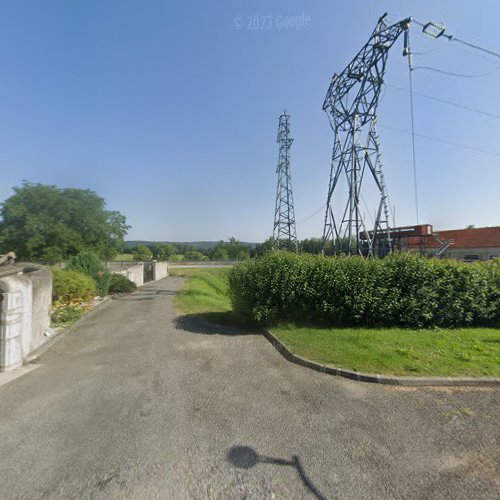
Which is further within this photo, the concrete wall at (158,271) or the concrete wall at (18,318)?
the concrete wall at (158,271)

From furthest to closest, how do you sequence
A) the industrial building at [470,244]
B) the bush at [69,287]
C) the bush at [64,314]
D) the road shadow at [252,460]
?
the industrial building at [470,244], the bush at [69,287], the bush at [64,314], the road shadow at [252,460]

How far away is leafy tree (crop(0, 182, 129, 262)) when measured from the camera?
18.1 m

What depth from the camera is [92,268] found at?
44.4ft

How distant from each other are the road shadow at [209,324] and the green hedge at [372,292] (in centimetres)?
75

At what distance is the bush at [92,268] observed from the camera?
43.2 feet

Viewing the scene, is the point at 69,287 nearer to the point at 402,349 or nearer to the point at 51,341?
the point at 51,341

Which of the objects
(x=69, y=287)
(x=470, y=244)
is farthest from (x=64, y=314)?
(x=470, y=244)

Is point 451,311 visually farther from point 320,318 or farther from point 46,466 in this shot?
point 46,466

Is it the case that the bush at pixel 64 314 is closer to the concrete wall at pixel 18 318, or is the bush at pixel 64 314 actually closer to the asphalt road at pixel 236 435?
the concrete wall at pixel 18 318

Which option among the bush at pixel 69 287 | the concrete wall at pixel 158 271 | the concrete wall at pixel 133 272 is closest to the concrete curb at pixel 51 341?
the bush at pixel 69 287

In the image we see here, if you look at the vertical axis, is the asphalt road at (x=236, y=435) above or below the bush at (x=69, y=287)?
below

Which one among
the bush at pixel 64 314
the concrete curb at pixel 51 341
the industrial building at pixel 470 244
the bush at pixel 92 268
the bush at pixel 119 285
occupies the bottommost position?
the concrete curb at pixel 51 341

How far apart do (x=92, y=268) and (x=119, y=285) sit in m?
2.53

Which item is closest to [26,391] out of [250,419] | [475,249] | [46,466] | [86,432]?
[86,432]
